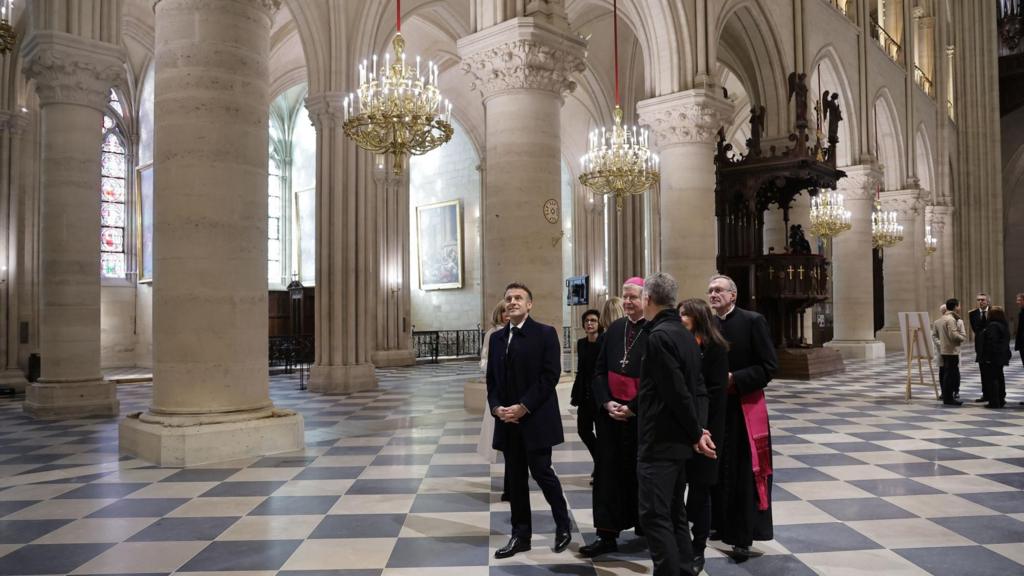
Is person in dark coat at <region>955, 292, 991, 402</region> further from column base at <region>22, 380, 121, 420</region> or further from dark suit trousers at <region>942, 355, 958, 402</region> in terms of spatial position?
column base at <region>22, 380, 121, 420</region>

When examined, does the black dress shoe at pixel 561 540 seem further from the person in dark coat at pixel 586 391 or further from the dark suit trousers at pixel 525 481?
the person in dark coat at pixel 586 391

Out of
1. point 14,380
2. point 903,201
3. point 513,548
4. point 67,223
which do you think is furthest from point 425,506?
point 903,201

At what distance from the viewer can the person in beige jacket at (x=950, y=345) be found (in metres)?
10.6

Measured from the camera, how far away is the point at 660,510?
11.1ft

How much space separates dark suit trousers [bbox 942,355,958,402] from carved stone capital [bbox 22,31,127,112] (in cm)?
1246

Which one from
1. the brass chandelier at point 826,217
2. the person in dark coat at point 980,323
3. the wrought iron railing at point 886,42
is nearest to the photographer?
the person in dark coat at point 980,323

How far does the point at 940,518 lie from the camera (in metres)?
4.89

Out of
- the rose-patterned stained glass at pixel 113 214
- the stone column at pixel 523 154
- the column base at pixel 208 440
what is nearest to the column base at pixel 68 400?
the column base at pixel 208 440

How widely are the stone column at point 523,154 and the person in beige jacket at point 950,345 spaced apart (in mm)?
5454

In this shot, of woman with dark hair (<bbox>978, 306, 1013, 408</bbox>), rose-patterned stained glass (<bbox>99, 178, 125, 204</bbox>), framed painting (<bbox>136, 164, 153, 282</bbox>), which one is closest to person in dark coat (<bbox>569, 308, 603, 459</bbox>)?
woman with dark hair (<bbox>978, 306, 1013, 408</bbox>)

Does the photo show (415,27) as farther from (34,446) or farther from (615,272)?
(34,446)

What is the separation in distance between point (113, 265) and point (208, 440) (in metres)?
19.2

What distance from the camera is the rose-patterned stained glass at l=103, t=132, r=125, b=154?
23391mm

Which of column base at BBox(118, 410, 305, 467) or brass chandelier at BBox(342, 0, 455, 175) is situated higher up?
brass chandelier at BBox(342, 0, 455, 175)
